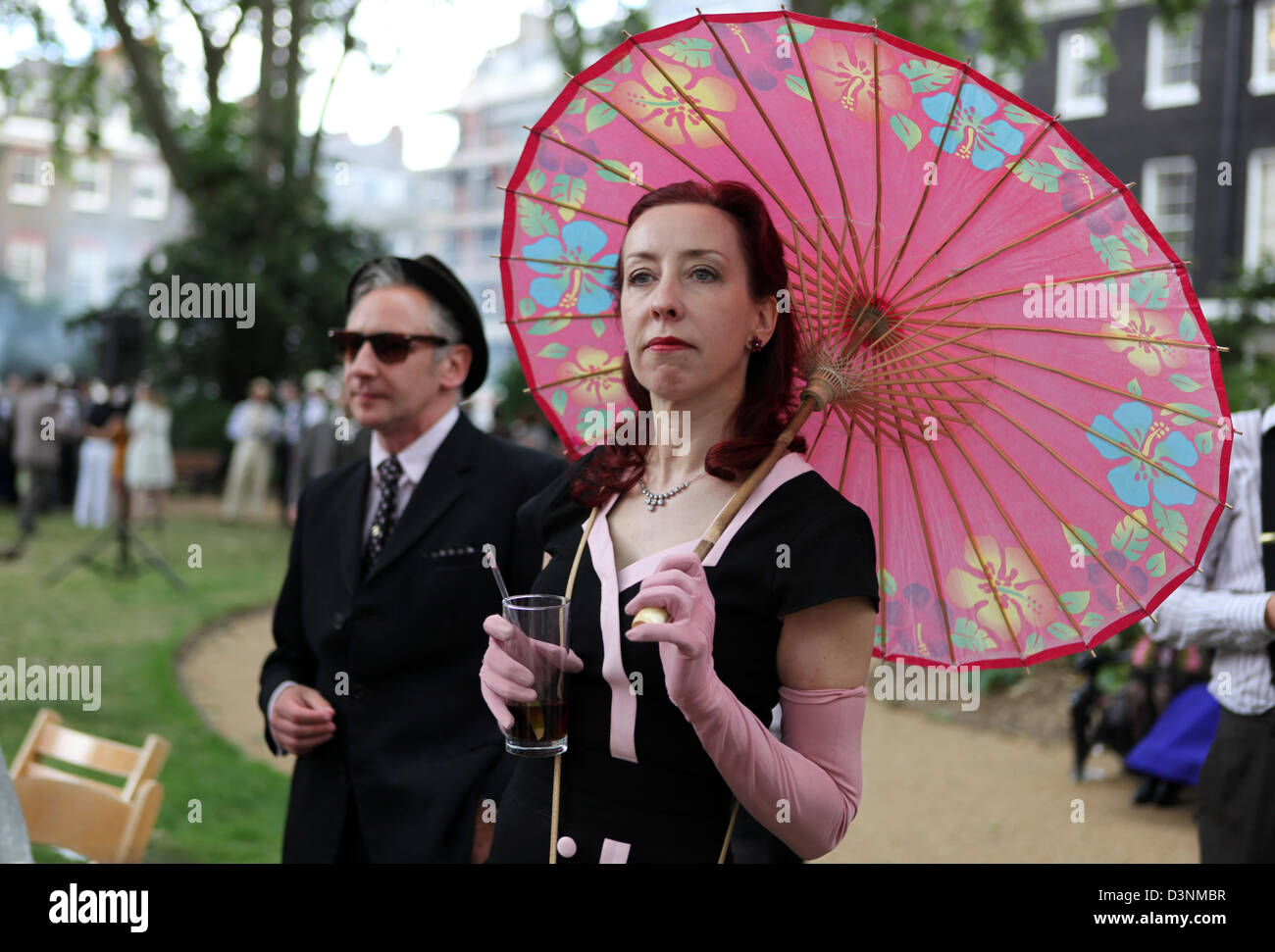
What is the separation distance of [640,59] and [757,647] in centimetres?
115

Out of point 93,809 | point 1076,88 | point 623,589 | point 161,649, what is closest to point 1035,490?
point 623,589

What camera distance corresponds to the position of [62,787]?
339 centimetres

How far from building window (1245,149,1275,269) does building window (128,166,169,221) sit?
148ft

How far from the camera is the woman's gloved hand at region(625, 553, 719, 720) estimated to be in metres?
1.60

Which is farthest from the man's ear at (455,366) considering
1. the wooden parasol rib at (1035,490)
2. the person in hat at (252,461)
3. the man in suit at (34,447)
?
the person in hat at (252,461)

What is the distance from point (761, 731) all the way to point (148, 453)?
16287 mm

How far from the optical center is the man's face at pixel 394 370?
3076 mm

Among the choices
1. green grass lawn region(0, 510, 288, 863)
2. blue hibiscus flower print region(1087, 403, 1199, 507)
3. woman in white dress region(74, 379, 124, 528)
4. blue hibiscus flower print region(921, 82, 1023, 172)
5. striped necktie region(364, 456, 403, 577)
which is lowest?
green grass lawn region(0, 510, 288, 863)

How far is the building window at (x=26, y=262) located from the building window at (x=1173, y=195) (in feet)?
144

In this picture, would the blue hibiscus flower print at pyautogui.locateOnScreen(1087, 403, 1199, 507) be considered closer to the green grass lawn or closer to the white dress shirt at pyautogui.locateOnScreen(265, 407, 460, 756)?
the white dress shirt at pyautogui.locateOnScreen(265, 407, 460, 756)

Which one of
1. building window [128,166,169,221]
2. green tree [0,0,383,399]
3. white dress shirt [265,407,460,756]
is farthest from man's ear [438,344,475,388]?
building window [128,166,169,221]

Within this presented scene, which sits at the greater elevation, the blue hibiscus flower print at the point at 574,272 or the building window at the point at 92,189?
the building window at the point at 92,189

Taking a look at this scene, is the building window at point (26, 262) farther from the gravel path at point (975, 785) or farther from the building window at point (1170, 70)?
the gravel path at point (975, 785)
